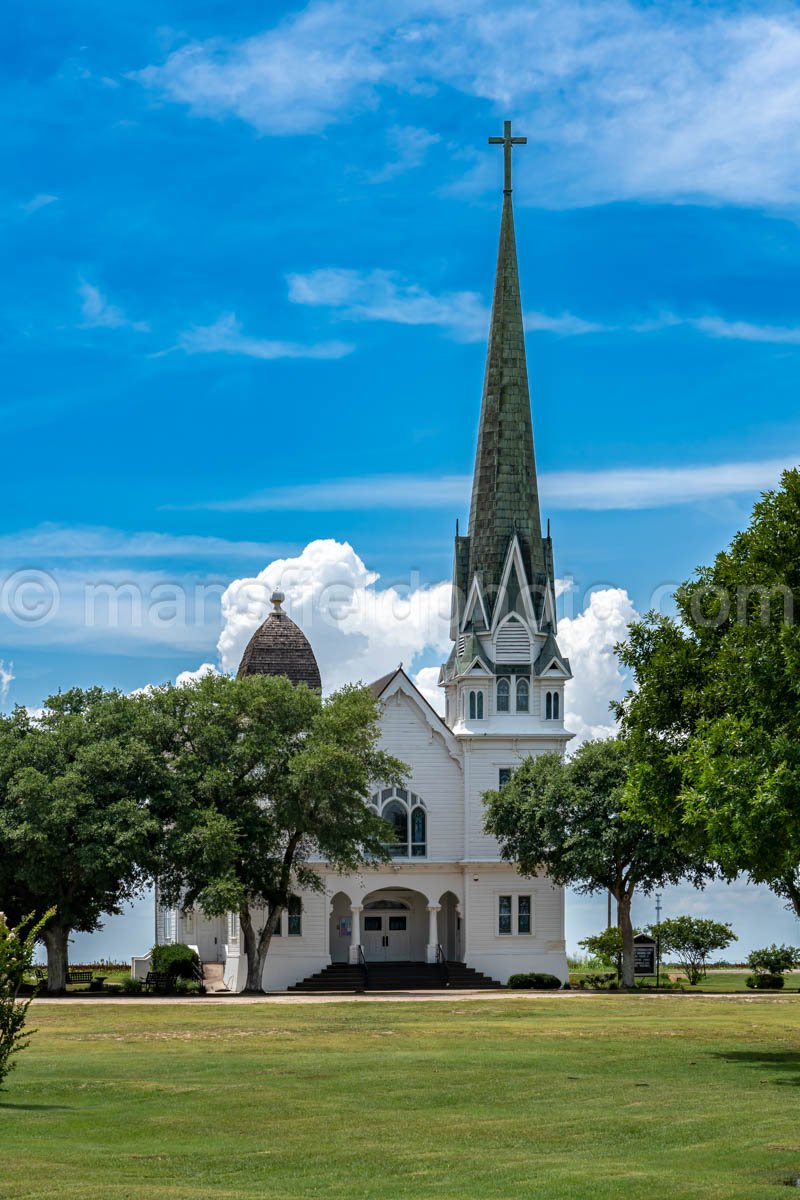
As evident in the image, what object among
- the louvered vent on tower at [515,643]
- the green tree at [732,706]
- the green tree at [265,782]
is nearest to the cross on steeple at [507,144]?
the louvered vent on tower at [515,643]

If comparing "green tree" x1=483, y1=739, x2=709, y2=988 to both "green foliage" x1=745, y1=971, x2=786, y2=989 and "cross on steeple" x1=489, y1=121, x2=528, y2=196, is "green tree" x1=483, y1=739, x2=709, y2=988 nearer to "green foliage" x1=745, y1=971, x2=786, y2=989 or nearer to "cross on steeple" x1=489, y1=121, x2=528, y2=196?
"green foliage" x1=745, y1=971, x2=786, y2=989

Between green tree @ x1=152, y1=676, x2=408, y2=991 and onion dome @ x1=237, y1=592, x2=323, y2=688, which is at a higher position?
onion dome @ x1=237, y1=592, x2=323, y2=688

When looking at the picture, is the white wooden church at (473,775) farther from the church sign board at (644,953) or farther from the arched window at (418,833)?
the church sign board at (644,953)

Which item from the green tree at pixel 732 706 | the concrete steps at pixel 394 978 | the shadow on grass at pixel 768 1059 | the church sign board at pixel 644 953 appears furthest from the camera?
the church sign board at pixel 644 953

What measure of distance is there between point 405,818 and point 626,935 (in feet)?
39.1

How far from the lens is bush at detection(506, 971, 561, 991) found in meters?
62.2

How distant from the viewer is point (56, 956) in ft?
187

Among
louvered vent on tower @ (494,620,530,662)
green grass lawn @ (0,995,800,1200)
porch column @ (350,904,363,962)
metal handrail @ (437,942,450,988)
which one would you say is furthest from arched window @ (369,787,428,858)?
green grass lawn @ (0,995,800,1200)

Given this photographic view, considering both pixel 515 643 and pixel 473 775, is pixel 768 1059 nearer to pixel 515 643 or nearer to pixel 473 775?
pixel 473 775

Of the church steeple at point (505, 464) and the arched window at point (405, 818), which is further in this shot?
the church steeple at point (505, 464)

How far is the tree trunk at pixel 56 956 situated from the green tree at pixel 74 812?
36 millimetres

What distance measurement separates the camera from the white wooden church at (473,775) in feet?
216

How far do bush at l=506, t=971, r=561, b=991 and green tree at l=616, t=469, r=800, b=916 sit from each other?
28325 millimetres

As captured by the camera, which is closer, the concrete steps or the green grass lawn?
the green grass lawn
